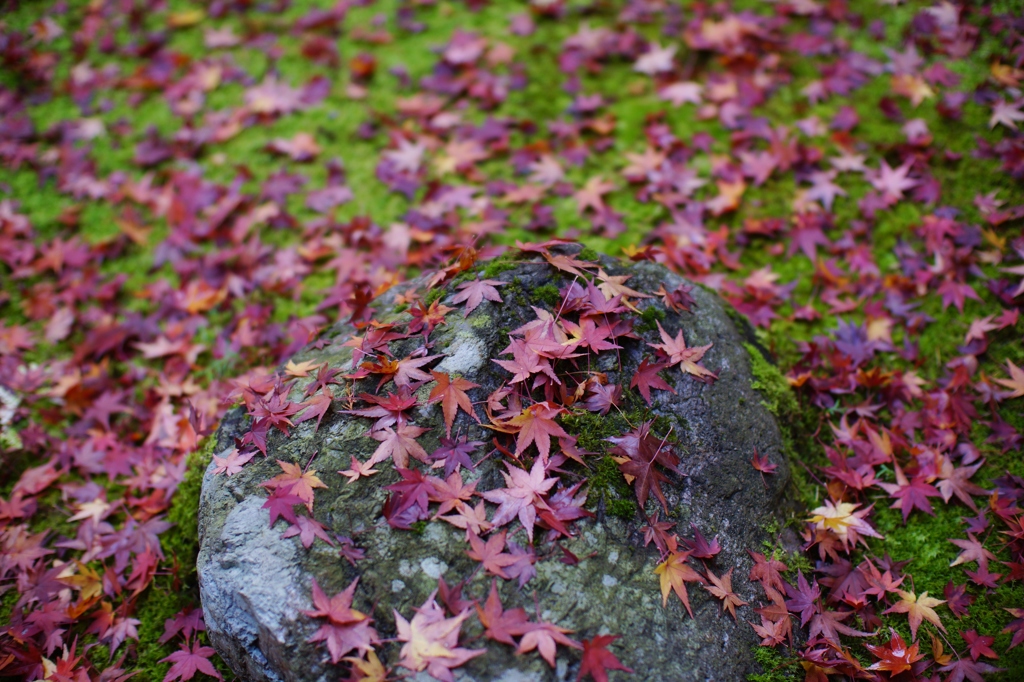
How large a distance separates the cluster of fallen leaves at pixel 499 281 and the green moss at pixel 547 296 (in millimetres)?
69

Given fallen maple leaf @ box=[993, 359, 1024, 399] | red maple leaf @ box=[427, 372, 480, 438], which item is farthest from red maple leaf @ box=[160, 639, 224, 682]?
fallen maple leaf @ box=[993, 359, 1024, 399]

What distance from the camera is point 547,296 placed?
254 centimetres

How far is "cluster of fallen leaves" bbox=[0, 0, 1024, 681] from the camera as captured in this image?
2271 mm

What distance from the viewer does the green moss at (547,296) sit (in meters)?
2.53

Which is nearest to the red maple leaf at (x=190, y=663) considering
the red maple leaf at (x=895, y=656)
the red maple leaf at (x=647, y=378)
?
the red maple leaf at (x=647, y=378)

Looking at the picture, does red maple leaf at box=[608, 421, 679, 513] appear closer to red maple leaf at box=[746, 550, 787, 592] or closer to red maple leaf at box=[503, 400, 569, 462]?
red maple leaf at box=[503, 400, 569, 462]

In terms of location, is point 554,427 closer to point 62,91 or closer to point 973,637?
point 973,637

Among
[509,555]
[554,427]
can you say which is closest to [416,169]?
[554,427]

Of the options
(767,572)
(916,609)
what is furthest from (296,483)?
(916,609)

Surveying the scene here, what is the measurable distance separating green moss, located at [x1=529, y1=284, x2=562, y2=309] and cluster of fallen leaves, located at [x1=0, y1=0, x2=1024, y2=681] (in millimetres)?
69

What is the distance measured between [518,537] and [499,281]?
1.02 meters

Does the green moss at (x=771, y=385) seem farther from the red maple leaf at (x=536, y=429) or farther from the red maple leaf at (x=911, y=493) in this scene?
the red maple leaf at (x=536, y=429)

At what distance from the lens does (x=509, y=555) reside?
209 centimetres

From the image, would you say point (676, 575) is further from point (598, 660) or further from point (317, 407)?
point (317, 407)
